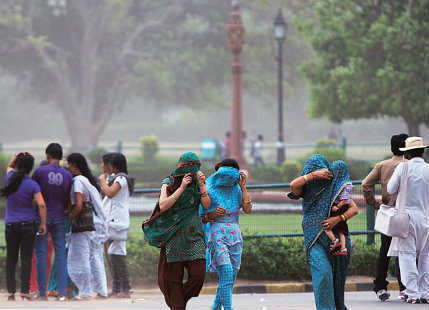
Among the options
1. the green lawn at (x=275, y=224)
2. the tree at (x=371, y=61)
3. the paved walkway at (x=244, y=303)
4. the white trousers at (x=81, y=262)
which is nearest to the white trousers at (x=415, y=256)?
the paved walkway at (x=244, y=303)

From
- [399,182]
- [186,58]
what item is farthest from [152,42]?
[399,182]

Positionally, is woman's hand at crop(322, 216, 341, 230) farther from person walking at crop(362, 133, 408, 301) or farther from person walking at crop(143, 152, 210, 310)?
person walking at crop(362, 133, 408, 301)

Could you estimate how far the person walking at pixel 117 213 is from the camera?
10258 millimetres

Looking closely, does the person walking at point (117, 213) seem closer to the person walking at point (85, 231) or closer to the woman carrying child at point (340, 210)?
the person walking at point (85, 231)

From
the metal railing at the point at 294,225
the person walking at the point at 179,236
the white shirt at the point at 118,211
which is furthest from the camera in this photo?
the metal railing at the point at 294,225

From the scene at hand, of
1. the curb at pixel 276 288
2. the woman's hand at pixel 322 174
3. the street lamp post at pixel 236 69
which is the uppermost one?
the street lamp post at pixel 236 69

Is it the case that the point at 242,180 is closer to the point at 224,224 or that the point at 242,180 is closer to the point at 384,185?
the point at 224,224

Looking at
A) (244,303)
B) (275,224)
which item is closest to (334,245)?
(244,303)

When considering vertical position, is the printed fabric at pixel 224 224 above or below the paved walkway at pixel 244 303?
above

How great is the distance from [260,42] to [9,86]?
126 ft

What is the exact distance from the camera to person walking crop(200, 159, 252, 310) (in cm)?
827

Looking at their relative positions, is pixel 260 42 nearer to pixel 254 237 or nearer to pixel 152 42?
pixel 152 42

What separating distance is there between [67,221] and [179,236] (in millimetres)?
2995

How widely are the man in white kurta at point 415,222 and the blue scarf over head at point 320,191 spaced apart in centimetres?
186
